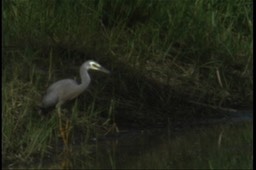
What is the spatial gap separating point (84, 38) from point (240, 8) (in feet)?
7.38

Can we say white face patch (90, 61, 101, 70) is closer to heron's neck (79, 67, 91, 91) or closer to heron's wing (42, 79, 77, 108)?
heron's neck (79, 67, 91, 91)

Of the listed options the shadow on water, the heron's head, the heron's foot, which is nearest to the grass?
the heron's foot

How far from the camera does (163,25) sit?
1184 centimetres

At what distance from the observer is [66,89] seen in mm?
10062

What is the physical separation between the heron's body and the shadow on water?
1.49 feet

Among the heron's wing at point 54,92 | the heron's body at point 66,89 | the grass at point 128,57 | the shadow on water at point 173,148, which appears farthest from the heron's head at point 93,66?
the shadow on water at point 173,148

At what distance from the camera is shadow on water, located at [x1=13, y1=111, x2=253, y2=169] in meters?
9.09

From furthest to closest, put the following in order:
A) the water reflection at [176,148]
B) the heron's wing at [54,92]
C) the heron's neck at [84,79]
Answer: the heron's neck at [84,79] → the heron's wing at [54,92] → the water reflection at [176,148]

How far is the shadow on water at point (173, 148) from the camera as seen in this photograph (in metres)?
9.09

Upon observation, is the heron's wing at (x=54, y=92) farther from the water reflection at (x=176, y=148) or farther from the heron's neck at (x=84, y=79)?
the water reflection at (x=176, y=148)

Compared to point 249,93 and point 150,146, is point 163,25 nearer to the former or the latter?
point 249,93

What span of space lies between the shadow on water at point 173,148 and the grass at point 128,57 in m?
0.17

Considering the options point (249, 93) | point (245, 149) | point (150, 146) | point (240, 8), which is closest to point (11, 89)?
point (150, 146)

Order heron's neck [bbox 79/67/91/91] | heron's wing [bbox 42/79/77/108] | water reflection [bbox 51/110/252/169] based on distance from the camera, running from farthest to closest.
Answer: heron's neck [bbox 79/67/91/91] < heron's wing [bbox 42/79/77/108] < water reflection [bbox 51/110/252/169]
